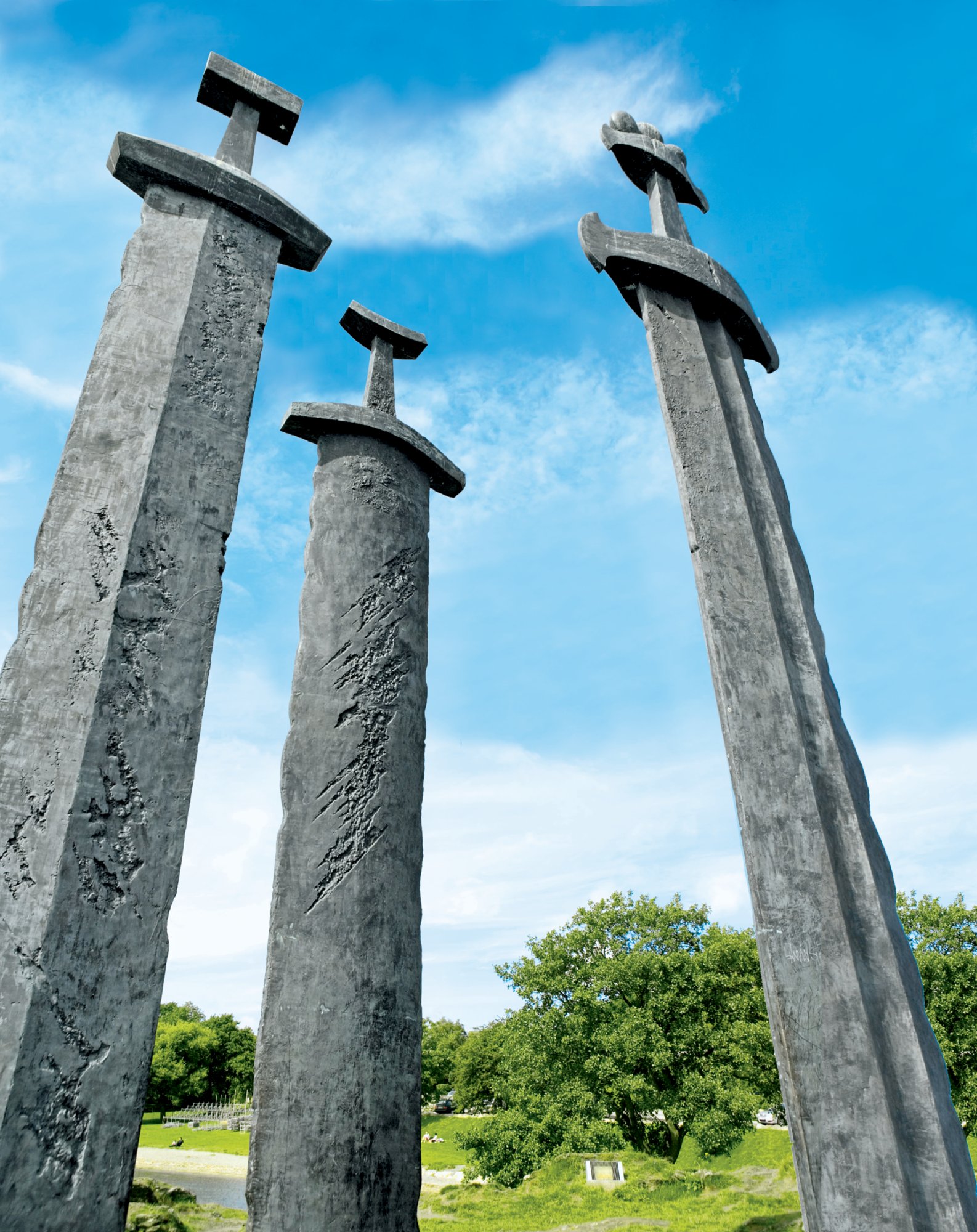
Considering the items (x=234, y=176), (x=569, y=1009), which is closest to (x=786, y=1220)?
(x=569, y=1009)

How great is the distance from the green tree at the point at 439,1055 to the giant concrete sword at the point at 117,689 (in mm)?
38247

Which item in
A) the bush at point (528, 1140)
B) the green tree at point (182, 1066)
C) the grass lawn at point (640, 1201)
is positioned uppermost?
the green tree at point (182, 1066)

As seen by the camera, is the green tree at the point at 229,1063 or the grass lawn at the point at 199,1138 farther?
the green tree at the point at 229,1063

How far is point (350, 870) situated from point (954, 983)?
20.0 metres

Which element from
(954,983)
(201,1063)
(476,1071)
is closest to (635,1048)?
(954,983)

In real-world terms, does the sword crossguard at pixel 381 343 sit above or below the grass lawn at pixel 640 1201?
above

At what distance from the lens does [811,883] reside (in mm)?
3082

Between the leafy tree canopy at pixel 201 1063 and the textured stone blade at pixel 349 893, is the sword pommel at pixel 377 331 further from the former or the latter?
the leafy tree canopy at pixel 201 1063

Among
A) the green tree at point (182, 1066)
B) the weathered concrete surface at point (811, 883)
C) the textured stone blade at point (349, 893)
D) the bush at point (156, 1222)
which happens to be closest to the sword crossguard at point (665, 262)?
the weathered concrete surface at point (811, 883)

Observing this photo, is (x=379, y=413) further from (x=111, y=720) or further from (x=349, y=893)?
(x=111, y=720)

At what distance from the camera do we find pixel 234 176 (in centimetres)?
423

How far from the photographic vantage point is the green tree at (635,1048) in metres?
16.8

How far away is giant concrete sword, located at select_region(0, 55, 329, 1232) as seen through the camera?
2.35 metres

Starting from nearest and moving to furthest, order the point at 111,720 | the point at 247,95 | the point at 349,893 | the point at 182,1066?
the point at 111,720 → the point at 349,893 → the point at 247,95 → the point at 182,1066
